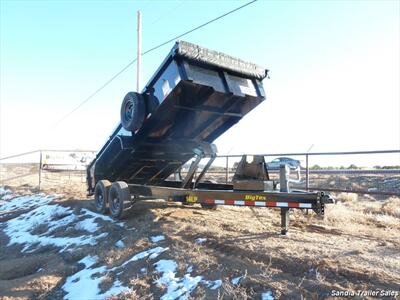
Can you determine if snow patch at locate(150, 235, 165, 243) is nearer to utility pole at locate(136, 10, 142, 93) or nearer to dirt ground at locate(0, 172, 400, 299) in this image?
dirt ground at locate(0, 172, 400, 299)

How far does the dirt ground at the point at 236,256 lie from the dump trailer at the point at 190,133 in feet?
1.99

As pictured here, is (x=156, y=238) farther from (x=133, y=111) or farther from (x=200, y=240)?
(x=133, y=111)

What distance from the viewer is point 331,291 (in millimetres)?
3766

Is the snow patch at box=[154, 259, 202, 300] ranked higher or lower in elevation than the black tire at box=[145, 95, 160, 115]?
lower

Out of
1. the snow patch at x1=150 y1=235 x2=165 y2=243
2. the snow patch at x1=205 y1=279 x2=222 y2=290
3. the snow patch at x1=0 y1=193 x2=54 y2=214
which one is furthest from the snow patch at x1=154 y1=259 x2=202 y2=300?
the snow patch at x1=0 y1=193 x2=54 y2=214

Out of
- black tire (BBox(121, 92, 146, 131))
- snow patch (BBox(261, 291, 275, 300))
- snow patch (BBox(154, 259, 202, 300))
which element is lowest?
snow patch (BBox(154, 259, 202, 300))

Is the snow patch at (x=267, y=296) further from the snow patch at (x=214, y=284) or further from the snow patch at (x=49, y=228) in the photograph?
the snow patch at (x=49, y=228)

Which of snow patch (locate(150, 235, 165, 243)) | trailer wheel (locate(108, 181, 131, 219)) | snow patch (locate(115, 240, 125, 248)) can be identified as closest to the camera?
snow patch (locate(150, 235, 165, 243))

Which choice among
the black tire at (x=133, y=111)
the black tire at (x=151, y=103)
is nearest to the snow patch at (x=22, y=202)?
the black tire at (x=133, y=111)

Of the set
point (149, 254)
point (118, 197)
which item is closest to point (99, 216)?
point (118, 197)

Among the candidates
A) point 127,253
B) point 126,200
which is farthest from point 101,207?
point 127,253

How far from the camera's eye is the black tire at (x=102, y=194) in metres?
8.98

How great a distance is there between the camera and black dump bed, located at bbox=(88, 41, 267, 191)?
6.21m

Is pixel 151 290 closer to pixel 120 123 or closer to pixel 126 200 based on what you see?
pixel 126 200
